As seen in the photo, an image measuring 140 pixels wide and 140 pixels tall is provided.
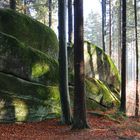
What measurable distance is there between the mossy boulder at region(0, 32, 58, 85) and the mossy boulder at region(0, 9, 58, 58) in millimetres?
1097

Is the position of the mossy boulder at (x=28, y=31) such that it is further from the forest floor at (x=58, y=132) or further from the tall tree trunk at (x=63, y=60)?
the forest floor at (x=58, y=132)

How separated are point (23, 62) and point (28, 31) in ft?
11.0

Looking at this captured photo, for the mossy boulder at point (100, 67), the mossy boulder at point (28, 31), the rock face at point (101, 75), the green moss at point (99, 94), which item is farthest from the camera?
the mossy boulder at point (100, 67)

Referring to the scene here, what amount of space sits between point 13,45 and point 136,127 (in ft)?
25.2

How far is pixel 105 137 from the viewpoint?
1339 cm

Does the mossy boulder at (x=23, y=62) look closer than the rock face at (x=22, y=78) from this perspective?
No

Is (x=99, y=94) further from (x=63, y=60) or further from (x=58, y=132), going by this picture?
(x=58, y=132)

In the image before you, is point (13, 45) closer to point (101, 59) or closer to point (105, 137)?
point (105, 137)

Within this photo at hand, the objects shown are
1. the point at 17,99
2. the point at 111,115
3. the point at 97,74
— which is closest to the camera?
the point at 17,99

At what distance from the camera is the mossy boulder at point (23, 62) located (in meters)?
17.4

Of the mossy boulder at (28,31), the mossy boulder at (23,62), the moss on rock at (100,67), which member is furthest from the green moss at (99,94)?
the mossy boulder at (23,62)

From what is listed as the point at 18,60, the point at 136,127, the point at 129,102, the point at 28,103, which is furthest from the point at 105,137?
the point at 129,102

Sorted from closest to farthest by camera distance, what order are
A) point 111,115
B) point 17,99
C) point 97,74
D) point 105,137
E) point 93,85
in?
point 105,137 < point 17,99 < point 111,115 < point 93,85 < point 97,74

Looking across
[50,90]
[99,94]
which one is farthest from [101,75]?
[50,90]
